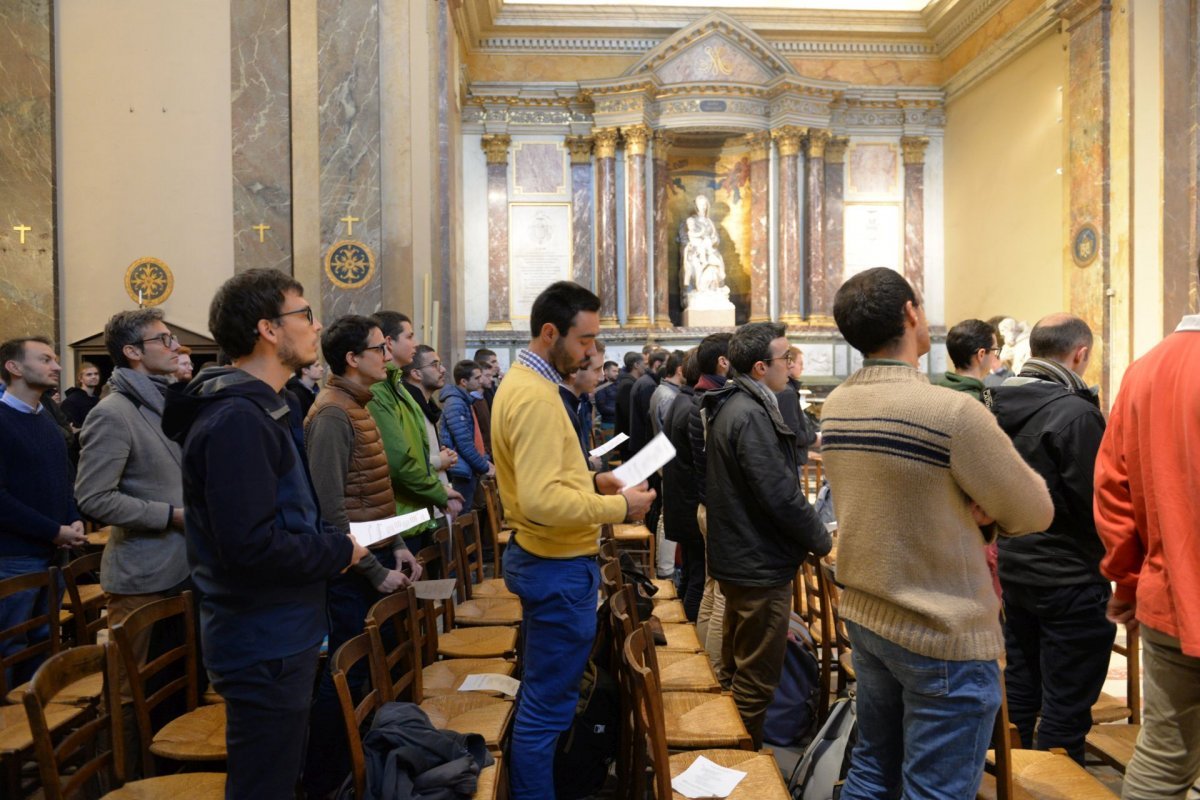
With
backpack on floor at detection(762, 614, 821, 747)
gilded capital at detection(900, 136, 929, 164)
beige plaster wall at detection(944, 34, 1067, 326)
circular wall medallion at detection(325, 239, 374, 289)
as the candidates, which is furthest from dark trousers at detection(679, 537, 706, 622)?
gilded capital at detection(900, 136, 929, 164)

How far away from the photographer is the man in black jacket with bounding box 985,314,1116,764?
9.45 ft

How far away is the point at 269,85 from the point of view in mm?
7152

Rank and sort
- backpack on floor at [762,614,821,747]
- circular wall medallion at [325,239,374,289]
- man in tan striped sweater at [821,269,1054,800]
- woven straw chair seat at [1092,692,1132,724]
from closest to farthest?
man in tan striped sweater at [821,269,1054,800]
woven straw chair seat at [1092,692,1132,724]
backpack on floor at [762,614,821,747]
circular wall medallion at [325,239,374,289]

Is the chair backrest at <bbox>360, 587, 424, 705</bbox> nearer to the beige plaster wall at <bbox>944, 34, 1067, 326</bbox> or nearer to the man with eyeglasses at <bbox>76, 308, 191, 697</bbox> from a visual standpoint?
the man with eyeglasses at <bbox>76, 308, 191, 697</bbox>

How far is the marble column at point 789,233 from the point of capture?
1458 centimetres

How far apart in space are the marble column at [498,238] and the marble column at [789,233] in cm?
450

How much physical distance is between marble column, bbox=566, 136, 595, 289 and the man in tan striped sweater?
12956 mm

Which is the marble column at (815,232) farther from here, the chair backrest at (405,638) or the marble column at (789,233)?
the chair backrest at (405,638)

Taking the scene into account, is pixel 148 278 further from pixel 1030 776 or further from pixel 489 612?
pixel 1030 776

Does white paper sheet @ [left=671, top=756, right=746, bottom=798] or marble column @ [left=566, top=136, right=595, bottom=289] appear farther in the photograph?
marble column @ [left=566, top=136, right=595, bottom=289]

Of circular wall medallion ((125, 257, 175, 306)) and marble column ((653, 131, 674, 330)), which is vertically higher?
marble column ((653, 131, 674, 330))

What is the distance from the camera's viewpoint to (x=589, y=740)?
3006mm

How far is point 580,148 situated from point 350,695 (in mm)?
13419

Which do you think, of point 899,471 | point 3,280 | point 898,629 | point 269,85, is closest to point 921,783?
point 898,629
